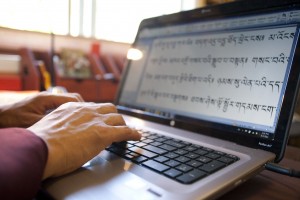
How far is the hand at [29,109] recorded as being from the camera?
0.47 m

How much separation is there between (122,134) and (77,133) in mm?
67

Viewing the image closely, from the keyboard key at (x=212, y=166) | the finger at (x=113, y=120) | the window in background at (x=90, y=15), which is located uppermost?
the window in background at (x=90, y=15)

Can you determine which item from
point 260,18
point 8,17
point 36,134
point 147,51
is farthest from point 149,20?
point 8,17

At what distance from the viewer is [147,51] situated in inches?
24.8

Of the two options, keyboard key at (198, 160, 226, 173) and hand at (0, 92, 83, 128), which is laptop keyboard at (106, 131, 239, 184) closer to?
keyboard key at (198, 160, 226, 173)

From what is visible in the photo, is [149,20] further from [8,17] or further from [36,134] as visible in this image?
[8,17]

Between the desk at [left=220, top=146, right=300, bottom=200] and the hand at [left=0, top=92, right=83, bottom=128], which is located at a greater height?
the hand at [left=0, top=92, right=83, bottom=128]

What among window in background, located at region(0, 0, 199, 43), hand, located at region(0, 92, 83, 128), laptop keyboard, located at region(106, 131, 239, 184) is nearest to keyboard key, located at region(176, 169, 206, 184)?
laptop keyboard, located at region(106, 131, 239, 184)

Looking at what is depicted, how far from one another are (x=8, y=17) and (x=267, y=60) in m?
1.96

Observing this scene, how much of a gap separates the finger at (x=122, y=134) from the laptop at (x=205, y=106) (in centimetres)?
2

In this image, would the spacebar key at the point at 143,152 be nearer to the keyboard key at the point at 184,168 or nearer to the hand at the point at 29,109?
the keyboard key at the point at 184,168

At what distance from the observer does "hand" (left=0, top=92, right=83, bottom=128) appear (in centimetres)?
47

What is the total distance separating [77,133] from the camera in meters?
0.32

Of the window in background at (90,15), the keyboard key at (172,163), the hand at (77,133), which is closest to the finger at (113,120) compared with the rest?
the hand at (77,133)
